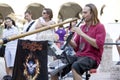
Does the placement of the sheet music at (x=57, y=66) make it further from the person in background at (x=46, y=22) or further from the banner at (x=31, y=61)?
the person in background at (x=46, y=22)

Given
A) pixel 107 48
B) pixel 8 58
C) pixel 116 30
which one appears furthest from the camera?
pixel 116 30

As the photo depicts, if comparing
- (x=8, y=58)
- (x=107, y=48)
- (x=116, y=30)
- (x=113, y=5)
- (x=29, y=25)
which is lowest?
(x=113, y=5)

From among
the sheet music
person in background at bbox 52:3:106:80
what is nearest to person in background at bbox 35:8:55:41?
the sheet music

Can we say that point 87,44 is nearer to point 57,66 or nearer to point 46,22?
point 57,66

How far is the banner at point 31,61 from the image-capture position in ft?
18.4

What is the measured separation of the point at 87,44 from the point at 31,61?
2.76ft

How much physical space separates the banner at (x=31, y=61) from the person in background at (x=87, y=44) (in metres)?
0.37

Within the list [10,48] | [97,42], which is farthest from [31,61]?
[10,48]

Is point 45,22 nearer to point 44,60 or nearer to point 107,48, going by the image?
point 44,60

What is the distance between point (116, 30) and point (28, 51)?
41.6ft

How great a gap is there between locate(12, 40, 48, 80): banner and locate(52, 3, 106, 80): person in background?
1.21 feet

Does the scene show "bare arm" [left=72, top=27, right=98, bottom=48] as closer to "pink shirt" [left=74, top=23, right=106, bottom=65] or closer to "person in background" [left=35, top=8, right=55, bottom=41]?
"pink shirt" [left=74, top=23, right=106, bottom=65]

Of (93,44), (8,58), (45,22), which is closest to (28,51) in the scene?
(93,44)

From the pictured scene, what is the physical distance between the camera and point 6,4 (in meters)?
33.2
